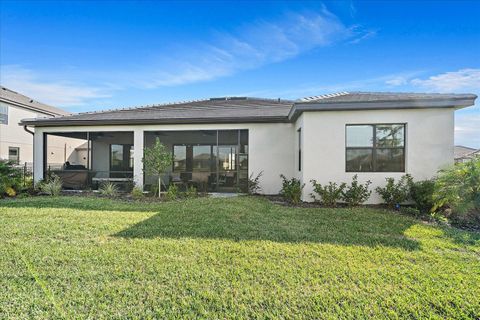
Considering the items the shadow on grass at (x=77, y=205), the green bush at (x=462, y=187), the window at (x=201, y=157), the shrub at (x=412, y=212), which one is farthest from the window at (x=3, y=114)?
the green bush at (x=462, y=187)

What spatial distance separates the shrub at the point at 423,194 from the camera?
7109 mm

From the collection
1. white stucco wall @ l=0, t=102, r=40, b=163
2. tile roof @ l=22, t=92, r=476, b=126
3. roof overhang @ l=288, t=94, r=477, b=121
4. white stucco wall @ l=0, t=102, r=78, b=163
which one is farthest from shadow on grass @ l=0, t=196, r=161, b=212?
white stucco wall @ l=0, t=102, r=78, b=163

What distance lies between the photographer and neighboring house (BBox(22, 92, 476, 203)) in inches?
309

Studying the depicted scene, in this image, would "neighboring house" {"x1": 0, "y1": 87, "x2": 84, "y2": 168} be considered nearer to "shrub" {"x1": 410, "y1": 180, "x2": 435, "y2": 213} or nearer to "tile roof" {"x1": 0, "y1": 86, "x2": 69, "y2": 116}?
"tile roof" {"x1": 0, "y1": 86, "x2": 69, "y2": 116}

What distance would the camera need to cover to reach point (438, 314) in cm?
262

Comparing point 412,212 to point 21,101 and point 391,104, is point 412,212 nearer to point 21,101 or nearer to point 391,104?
point 391,104

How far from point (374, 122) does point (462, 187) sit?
3091 millimetres

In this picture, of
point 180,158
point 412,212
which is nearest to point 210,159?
point 180,158

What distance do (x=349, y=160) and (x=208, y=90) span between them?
478 inches

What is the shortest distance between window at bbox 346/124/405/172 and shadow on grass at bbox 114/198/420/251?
1591 mm

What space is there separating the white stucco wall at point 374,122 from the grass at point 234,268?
2.33 m

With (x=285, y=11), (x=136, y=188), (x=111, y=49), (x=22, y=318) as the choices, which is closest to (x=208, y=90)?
(x=111, y=49)

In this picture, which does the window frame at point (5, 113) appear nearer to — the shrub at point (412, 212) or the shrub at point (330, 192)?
the shrub at point (330, 192)

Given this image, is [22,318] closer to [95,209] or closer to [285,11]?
[95,209]
